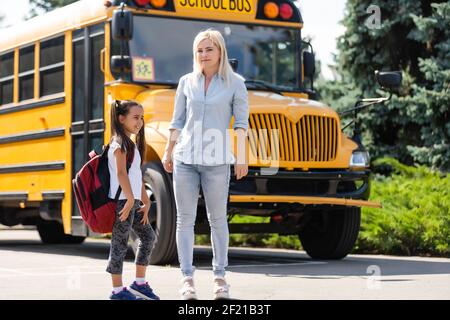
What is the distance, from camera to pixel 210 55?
6.58m

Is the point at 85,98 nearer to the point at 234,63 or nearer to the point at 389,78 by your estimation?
the point at 234,63

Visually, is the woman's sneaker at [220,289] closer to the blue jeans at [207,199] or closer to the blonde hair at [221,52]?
the blue jeans at [207,199]

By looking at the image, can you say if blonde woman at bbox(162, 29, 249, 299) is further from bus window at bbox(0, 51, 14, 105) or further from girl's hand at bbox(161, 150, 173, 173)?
bus window at bbox(0, 51, 14, 105)

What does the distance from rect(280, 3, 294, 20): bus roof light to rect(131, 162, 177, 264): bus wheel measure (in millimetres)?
2525

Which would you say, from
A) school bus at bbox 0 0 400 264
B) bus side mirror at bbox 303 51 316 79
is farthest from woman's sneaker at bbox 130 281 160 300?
bus side mirror at bbox 303 51 316 79

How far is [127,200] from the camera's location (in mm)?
6570

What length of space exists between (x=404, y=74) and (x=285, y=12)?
7.28 metres

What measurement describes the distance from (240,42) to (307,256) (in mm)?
2442

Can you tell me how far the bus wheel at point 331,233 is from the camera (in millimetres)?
10547

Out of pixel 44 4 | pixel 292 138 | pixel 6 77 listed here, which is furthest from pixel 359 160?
pixel 44 4

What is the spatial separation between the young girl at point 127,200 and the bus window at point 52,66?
4444mm

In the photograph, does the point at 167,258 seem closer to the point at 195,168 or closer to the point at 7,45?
the point at 195,168

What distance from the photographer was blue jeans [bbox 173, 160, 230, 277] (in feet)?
21.6
